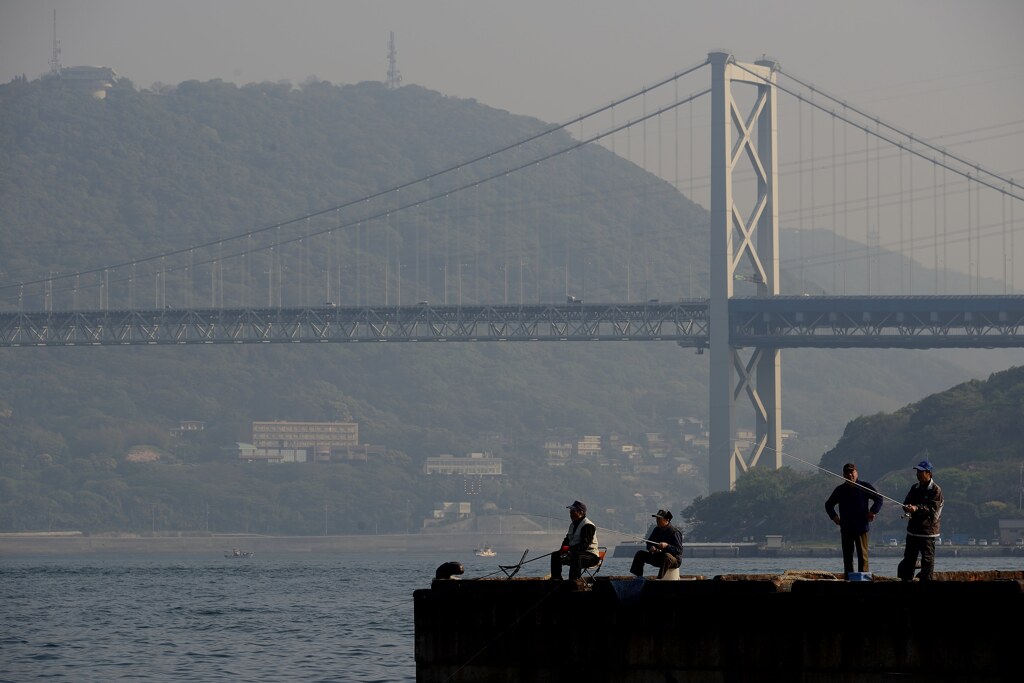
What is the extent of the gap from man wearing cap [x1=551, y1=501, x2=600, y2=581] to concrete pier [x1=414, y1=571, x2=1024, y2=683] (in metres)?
0.54

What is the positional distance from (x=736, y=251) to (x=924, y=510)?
113 meters

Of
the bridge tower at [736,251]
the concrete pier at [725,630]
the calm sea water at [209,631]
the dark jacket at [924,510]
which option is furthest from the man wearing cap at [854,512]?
the bridge tower at [736,251]

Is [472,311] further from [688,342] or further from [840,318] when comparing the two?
[840,318]

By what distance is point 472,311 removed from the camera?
14138 centimetres

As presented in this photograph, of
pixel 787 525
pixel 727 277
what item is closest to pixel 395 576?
pixel 727 277

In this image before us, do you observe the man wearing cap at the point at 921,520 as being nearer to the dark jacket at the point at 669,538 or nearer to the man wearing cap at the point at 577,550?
the dark jacket at the point at 669,538

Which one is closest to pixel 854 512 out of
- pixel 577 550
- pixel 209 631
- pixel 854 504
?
pixel 854 504

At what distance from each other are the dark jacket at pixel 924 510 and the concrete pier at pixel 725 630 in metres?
0.66

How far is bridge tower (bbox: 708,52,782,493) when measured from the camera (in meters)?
126

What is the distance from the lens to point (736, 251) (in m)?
131

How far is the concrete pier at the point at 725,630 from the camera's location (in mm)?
16750

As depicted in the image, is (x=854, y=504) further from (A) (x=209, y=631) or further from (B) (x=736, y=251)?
(B) (x=736, y=251)

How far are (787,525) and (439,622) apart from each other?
130m

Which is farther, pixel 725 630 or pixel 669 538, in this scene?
pixel 669 538
